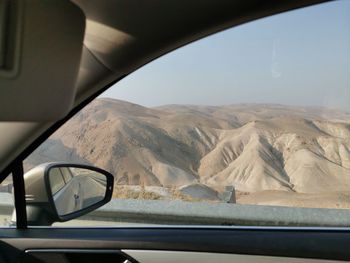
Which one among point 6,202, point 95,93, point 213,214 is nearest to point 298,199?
point 213,214

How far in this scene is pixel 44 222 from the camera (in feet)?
7.91

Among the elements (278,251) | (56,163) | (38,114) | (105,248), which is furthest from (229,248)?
(38,114)

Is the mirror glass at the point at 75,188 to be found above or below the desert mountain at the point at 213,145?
below

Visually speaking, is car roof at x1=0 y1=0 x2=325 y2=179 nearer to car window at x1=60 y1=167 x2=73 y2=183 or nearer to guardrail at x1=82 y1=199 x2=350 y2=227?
car window at x1=60 y1=167 x2=73 y2=183

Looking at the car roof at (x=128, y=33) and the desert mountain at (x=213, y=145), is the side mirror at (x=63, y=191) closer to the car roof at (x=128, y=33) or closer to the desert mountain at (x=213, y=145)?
the desert mountain at (x=213, y=145)

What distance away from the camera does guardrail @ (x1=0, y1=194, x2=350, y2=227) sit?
230cm

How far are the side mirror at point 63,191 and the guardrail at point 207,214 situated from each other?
89 mm

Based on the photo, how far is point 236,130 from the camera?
230 centimetres

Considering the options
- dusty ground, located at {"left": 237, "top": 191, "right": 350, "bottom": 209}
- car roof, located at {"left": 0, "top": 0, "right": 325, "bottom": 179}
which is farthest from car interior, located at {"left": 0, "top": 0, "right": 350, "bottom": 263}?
dusty ground, located at {"left": 237, "top": 191, "right": 350, "bottom": 209}

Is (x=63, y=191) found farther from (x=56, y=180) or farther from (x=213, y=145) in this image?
(x=213, y=145)

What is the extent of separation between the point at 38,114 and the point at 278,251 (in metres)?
1.13

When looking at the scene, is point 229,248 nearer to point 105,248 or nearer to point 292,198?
point 292,198

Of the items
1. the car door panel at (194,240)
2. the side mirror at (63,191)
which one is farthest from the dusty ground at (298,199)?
the side mirror at (63,191)

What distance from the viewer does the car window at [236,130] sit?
2105mm
